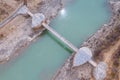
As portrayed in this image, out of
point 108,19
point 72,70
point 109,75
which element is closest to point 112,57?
point 109,75

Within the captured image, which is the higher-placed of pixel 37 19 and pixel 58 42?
pixel 37 19

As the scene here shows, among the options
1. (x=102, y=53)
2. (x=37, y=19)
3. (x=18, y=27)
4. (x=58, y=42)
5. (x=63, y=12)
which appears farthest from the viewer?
(x=63, y=12)

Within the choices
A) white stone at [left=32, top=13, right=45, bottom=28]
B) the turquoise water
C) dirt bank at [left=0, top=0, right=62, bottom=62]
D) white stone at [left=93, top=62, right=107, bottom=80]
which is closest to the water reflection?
the turquoise water

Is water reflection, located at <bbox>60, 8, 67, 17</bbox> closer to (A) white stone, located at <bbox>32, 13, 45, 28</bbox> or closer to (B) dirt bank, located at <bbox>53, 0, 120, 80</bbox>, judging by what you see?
(A) white stone, located at <bbox>32, 13, 45, 28</bbox>

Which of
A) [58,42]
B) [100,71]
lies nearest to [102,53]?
[100,71]

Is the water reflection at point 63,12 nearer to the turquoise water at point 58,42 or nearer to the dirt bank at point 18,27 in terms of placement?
the turquoise water at point 58,42

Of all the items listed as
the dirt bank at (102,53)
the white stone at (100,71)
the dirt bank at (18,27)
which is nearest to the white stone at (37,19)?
the dirt bank at (18,27)

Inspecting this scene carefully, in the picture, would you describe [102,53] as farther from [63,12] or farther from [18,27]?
[18,27]

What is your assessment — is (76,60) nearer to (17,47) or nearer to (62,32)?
(62,32)
